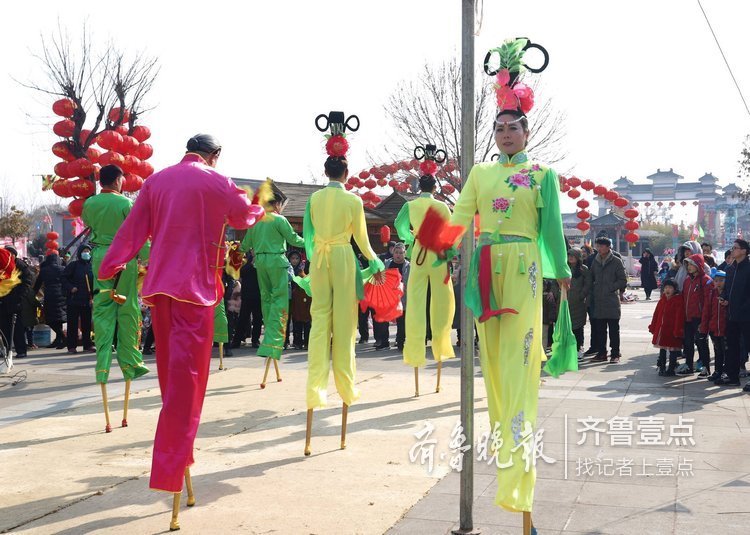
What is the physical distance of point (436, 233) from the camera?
3904 millimetres

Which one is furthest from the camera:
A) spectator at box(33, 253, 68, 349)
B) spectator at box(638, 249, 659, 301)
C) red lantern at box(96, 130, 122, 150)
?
spectator at box(638, 249, 659, 301)

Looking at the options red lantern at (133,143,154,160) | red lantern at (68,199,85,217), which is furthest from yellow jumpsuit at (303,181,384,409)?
red lantern at (68,199,85,217)

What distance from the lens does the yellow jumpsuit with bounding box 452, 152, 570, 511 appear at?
3.79 metres

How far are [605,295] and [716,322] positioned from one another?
2.36m

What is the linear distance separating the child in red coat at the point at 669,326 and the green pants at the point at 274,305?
4.43 metres

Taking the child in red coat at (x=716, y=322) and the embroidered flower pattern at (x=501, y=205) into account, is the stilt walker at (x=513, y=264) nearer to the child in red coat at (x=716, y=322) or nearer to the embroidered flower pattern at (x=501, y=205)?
the embroidered flower pattern at (x=501, y=205)

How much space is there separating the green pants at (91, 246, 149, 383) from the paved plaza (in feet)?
1.58

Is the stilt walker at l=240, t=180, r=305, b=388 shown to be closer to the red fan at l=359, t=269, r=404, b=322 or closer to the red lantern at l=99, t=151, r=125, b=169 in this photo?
the red fan at l=359, t=269, r=404, b=322

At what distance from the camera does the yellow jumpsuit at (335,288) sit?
5.83 meters

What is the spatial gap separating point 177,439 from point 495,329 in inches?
66.4

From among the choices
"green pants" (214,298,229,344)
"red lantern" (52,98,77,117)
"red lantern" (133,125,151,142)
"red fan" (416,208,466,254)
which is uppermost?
"red lantern" (52,98,77,117)

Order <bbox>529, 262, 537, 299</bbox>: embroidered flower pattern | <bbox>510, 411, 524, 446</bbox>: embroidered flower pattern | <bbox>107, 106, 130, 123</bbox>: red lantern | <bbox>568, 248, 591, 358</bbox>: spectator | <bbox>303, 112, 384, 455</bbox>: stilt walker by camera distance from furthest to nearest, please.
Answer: <bbox>107, 106, 130, 123</bbox>: red lantern
<bbox>568, 248, 591, 358</bbox>: spectator
<bbox>303, 112, 384, 455</bbox>: stilt walker
<bbox>529, 262, 537, 299</bbox>: embroidered flower pattern
<bbox>510, 411, 524, 446</bbox>: embroidered flower pattern

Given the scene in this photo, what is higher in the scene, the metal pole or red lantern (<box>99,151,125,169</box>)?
red lantern (<box>99,151,125,169</box>)

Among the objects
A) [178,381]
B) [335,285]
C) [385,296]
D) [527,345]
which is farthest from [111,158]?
[527,345]
